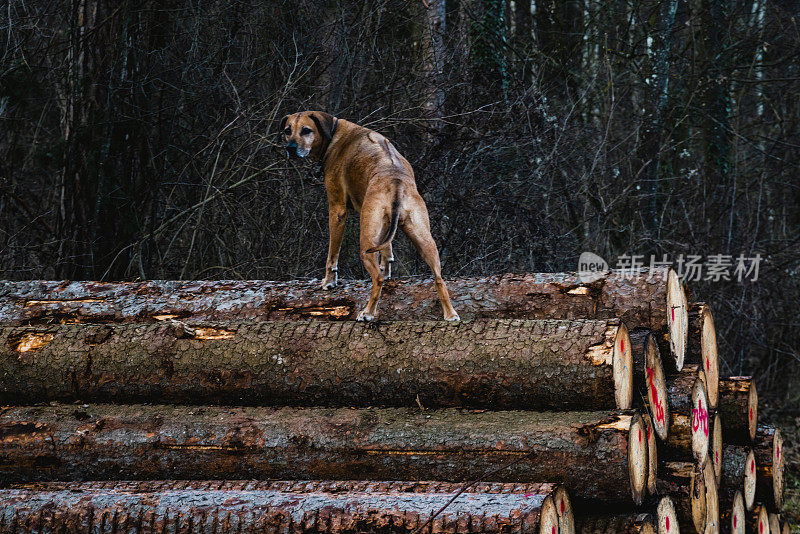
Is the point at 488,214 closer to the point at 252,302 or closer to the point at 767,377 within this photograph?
the point at 252,302

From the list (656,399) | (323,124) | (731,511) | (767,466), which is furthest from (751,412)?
(323,124)

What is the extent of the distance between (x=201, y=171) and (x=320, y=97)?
5.78 ft

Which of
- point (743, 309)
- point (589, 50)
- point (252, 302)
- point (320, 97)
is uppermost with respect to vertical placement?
point (589, 50)

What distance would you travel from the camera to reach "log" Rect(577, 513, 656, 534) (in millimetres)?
3955

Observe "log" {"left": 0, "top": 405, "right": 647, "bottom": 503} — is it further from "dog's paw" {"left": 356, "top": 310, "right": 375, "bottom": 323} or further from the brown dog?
the brown dog

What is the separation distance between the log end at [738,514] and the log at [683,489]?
1.06m

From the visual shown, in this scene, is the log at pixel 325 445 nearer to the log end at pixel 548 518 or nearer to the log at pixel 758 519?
the log end at pixel 548 518

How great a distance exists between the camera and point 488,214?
9.16 m

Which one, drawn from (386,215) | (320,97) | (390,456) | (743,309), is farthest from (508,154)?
(390,456)

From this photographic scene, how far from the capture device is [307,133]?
224 inches

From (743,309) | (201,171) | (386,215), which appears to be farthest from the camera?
(743,309)

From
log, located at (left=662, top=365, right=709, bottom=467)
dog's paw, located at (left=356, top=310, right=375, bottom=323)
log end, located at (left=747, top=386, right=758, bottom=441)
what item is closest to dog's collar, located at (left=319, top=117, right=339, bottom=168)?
dog's paw, located at (left=356, top=310, right=375, bottom=323)

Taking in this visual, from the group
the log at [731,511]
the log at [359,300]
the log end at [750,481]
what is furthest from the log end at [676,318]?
the log end at [750,481]

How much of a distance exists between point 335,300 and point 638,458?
2.15 metres
